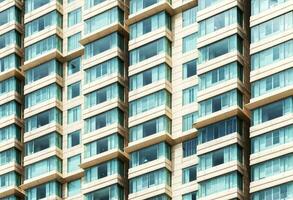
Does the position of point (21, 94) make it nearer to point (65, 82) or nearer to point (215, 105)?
point (65, 82)

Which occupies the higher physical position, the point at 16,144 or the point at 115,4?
the point at 115,4

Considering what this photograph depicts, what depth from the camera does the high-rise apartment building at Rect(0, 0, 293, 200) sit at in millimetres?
133750

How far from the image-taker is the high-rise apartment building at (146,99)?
133750 mm

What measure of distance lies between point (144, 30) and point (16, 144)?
19306 mm

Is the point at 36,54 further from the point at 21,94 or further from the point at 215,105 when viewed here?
the point at 215,105

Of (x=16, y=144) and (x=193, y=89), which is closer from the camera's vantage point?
(x=193, y=89)

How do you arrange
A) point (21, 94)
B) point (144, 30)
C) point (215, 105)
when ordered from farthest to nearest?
point (21, 94) < point (144, 30) < point (215, 105)

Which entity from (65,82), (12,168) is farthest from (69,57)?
(12,168)

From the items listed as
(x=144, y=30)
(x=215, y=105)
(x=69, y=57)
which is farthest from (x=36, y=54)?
(x=215, y=105)

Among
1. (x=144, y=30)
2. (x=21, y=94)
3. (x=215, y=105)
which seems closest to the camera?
(x=215, y=105)

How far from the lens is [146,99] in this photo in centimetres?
14212

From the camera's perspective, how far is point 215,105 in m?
136

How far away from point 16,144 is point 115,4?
60.4 ft

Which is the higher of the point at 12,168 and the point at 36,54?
the point at 36,54
